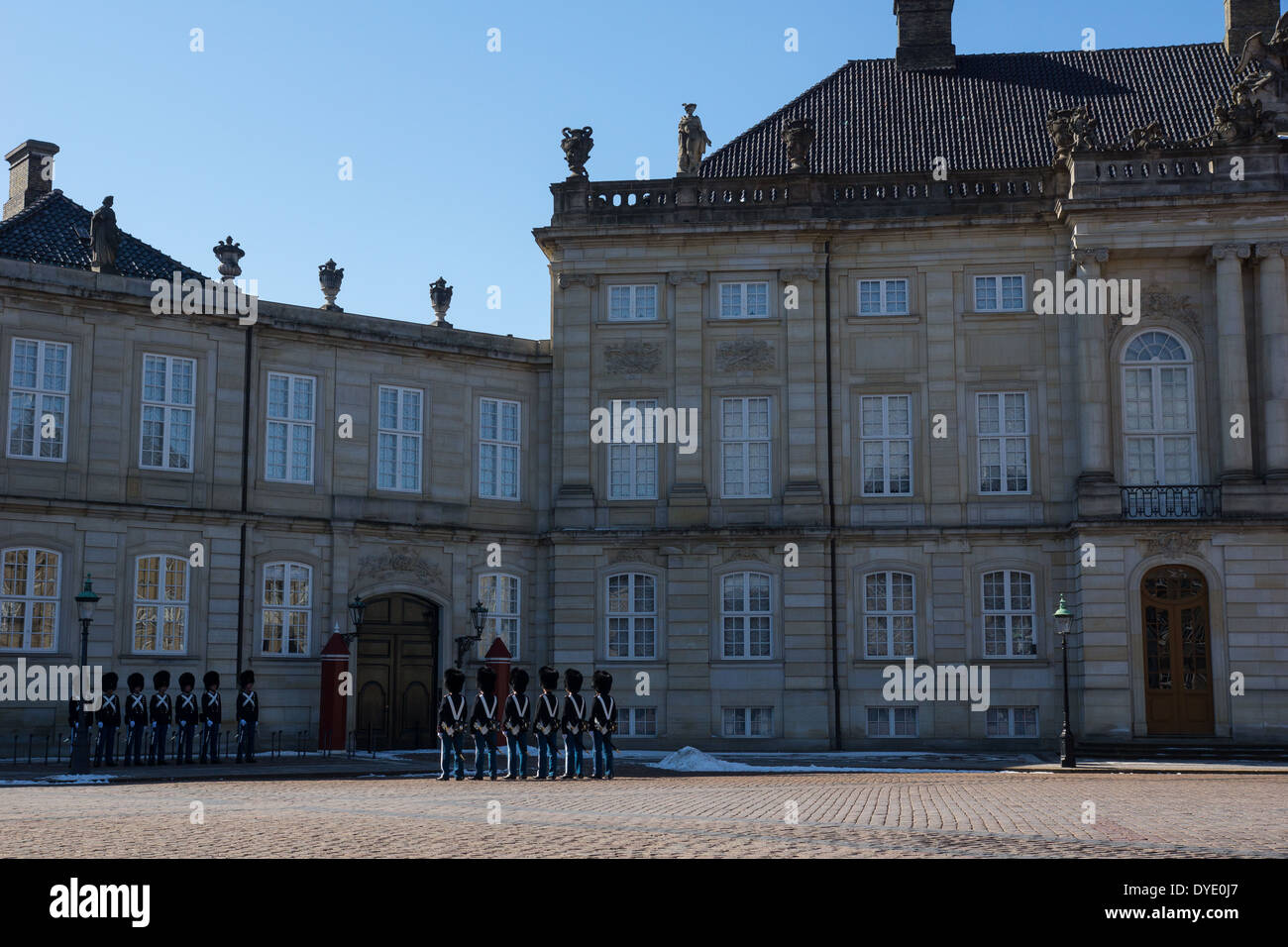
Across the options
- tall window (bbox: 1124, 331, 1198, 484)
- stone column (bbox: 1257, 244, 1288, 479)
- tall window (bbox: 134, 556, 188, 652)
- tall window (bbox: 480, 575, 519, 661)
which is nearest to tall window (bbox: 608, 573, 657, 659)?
tall window (bbox: 480, 575, 519, 661)

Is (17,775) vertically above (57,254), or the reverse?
(57,254)

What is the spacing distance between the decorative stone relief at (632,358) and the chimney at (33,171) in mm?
15309

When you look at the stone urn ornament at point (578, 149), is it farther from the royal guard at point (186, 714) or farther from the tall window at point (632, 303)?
the royal guard at point (186, 714)

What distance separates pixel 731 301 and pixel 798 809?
20.5 metres

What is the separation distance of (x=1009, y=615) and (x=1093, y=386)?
5402 millimetres

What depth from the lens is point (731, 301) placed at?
36781 mm

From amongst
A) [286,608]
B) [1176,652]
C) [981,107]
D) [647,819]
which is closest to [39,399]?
[286,608]

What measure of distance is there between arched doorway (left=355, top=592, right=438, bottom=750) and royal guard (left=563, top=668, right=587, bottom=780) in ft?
32.3

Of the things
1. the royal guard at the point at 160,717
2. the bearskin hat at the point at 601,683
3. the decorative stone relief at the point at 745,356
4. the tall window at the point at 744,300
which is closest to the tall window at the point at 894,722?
the decorative stone relief at the point at 745,356

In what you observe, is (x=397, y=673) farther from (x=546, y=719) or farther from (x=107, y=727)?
(x=546, y=719)

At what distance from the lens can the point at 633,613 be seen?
36.0 meters

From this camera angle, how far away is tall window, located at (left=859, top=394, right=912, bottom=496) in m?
36.0
